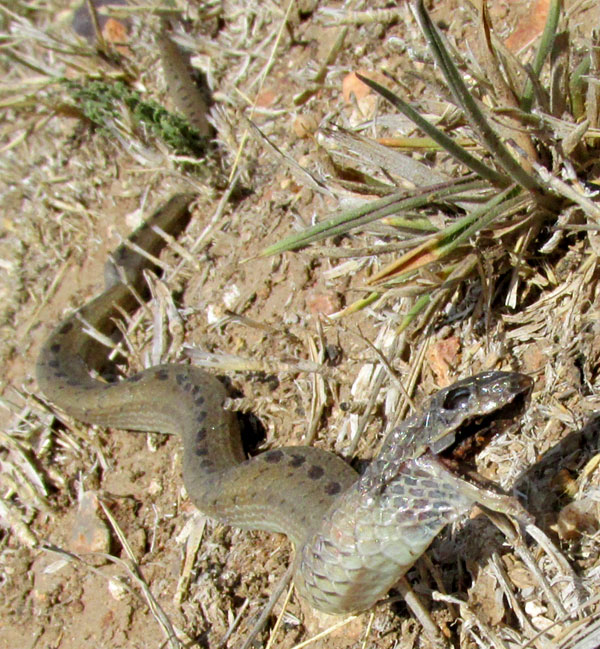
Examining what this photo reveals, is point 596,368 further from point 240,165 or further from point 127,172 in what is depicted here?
point 127,172

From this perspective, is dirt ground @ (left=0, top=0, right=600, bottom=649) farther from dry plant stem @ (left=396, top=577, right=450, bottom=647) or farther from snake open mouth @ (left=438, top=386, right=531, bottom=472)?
snake open mouth @ (left=438, top=386, right=531, bottom=472)

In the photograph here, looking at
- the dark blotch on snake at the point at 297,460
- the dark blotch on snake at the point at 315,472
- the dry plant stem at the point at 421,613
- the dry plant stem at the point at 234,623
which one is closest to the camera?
the dry plant stem at the point at 421,613

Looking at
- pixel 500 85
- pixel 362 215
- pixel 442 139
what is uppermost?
pixel 500 85

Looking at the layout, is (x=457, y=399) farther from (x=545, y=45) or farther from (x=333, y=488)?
(x=545, y=45)

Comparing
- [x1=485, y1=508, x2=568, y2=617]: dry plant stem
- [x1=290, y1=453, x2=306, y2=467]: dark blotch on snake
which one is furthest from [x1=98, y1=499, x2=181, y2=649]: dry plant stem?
[x1=485, y1=508, x2=568, y2=617]: dry plant stem

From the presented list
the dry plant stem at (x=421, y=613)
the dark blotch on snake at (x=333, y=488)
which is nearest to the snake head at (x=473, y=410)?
the dry plant stem at (x=421, y=613)

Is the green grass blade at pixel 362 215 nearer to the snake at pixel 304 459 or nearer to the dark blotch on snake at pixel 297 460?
the snake at pixel 304 459

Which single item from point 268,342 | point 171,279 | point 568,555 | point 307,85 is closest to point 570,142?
point 568,555

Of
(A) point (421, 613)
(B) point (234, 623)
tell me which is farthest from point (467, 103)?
(B) point (234, 623)

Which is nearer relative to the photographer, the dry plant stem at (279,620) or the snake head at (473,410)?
the snake head at (473,410)
